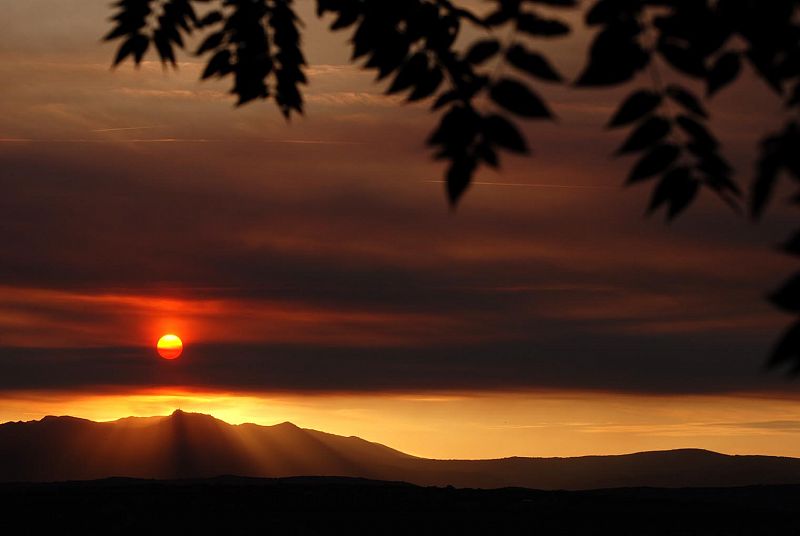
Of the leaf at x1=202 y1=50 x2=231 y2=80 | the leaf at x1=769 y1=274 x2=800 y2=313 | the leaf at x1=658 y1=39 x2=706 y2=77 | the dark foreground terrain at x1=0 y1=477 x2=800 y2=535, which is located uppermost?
the dark foreground terrain at x1=0 y1=477 x2=800 y2=535

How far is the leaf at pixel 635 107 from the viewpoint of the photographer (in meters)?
4.49

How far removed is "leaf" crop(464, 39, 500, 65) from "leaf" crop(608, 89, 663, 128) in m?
0.60

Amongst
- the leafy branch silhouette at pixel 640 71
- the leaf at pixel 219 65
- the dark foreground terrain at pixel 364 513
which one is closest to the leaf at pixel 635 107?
the leafy branch silhouette at pixel 640 71

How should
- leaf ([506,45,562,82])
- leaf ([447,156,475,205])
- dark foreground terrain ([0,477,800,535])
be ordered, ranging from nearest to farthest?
leaf ([506,45,562,82])
leaf ([447,156,475,205])
dark foreground terrain ([0,477,800,535])

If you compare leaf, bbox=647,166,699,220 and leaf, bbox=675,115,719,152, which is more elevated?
leaf, bbox=675,115,719,152

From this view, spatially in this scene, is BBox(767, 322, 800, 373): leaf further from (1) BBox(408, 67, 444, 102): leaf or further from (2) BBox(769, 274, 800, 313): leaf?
(1) BBox(408, 67, 444, 102): leaf

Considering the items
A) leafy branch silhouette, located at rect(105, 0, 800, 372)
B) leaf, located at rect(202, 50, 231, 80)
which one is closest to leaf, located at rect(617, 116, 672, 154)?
leafy branch silhouette, located at rect(105, 0, 800, 372)

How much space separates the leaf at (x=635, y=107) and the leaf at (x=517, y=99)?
0.32 m

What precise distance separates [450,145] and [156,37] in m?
3.38

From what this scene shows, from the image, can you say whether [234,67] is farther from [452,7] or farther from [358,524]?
[358,524]

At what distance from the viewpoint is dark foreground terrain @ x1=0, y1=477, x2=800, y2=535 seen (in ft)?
237

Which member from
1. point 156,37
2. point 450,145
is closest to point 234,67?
point 156,37

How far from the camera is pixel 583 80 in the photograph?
4207 millimetres

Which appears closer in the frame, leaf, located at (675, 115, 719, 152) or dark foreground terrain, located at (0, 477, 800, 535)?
leaf, located at (675, 115, 719, 152)
